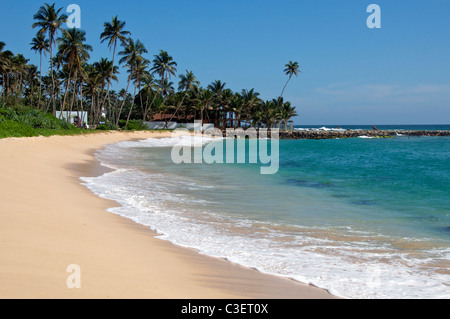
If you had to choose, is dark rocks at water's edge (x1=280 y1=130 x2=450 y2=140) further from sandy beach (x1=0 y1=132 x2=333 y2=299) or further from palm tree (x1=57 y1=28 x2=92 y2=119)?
sandy beach (x1=0 y1=132 x2=333 y2=299)

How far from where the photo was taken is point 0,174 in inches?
409

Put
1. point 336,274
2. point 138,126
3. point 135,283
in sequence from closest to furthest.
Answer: point 135,283
point 336,274
point 138,126

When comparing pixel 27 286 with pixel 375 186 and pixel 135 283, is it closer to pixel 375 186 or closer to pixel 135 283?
pixel 135 283

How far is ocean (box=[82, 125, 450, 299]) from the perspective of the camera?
5.61 meters

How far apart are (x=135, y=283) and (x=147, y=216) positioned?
465cm

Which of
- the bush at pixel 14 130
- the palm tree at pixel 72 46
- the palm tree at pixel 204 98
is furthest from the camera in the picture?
the palm tree at pixel 204 98

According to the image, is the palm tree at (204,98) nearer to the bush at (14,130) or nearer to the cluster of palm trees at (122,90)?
the cluster of palm trees at (122,90)

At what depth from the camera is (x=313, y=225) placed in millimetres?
9047

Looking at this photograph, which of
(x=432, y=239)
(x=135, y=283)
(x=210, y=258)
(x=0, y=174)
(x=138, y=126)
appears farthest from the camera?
(x=138, y=126)

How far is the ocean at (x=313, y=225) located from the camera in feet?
18.4

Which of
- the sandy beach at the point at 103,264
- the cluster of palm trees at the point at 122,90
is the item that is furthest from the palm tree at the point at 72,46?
the sandy beach at the point at 103,264

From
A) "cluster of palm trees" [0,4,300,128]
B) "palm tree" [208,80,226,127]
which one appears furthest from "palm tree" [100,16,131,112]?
"palm tree" [208,80,226,127]

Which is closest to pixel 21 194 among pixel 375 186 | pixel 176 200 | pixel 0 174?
pixel 0 174

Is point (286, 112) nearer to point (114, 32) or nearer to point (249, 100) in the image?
point (249, 100)
